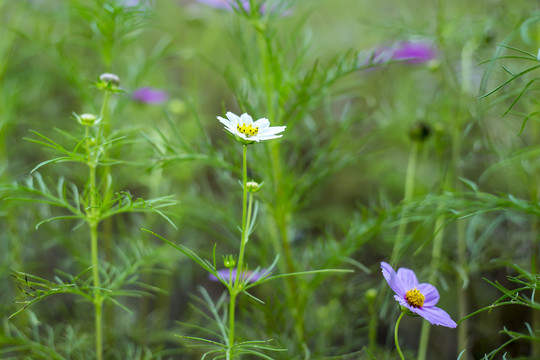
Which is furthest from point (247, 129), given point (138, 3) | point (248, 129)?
point (138, 3)

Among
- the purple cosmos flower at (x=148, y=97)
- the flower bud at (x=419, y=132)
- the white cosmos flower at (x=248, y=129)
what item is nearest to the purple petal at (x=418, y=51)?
the flower bud at (x=419, y=132)

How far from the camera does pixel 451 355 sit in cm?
94

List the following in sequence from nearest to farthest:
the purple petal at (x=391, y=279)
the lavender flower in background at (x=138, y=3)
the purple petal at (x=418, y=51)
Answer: the purple petal at (x=391, y=279), the lavender flower in background at (x=138, y=3), the purple petal at (x=418, y=51)

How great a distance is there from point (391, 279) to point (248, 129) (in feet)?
0.60

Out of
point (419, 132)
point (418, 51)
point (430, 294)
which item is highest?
point (418, 51)

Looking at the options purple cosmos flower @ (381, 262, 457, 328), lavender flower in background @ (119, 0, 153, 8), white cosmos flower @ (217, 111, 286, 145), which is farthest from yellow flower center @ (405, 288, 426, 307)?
lavender flower in background @ (119, 0, 153, 8)

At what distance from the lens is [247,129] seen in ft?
1.43

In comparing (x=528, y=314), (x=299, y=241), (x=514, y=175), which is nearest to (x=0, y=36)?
(x=299, y=241)

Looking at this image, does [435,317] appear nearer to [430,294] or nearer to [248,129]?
[430,294]

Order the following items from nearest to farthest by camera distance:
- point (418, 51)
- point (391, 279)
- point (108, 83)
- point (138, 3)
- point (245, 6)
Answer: point (391, 279) → point (108, 83) → point (138, 3) → point (245, 6) → point (418, 51)

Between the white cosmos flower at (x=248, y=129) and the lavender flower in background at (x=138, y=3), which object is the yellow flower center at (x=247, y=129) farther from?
the lavender flower in background at (x=138, y=3)

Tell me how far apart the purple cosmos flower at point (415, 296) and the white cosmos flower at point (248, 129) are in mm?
150

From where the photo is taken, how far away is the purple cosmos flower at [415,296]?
1.34 ft

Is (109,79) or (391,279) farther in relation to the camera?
(109,79)
